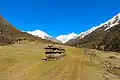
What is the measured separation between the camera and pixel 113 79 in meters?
29.9

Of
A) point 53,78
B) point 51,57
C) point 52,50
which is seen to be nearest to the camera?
point 53,78

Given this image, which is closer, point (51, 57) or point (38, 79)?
point (38, 79)

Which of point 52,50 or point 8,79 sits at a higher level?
point 52,50

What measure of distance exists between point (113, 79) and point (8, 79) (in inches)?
486

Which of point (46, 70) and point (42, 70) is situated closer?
point (42, 70)

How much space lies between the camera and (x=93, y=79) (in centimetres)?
2809

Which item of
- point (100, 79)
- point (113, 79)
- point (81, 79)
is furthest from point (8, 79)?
point (113, 79)

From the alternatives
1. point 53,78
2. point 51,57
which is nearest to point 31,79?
point 53,78

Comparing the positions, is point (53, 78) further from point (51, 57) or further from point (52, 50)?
point (52, 50)

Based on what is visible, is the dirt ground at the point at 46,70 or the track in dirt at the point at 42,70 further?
the dirt ground at the point at 46,70

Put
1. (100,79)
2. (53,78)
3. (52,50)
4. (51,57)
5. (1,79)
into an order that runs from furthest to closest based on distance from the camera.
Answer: (52,50)
(51,57)
(100,79)
(53,78)
(1,79)

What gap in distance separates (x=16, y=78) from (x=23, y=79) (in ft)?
2.90

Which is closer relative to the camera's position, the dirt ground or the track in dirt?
the track in dirt

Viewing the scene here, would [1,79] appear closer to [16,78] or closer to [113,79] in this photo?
[16,78]
